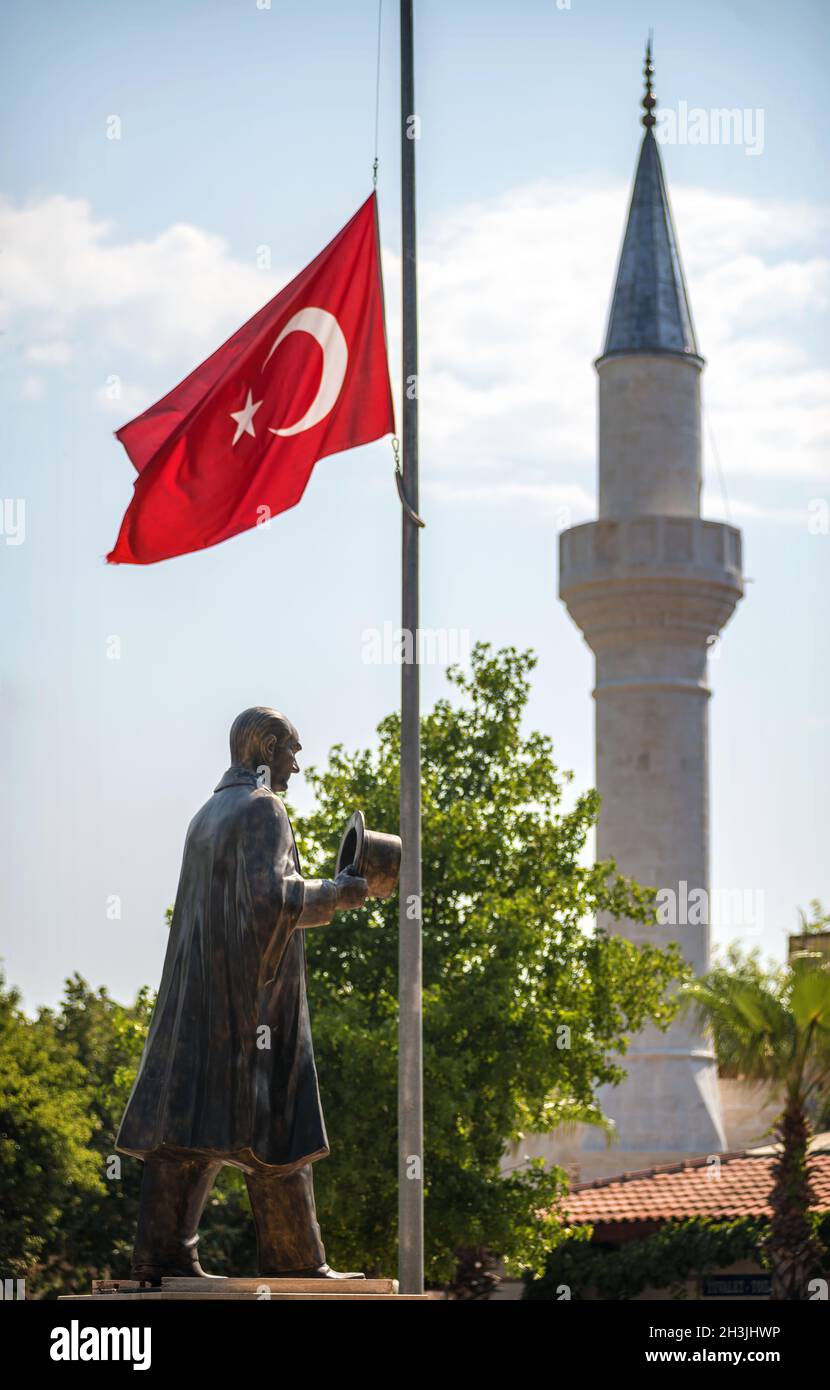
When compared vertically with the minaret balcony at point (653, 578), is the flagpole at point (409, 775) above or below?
below

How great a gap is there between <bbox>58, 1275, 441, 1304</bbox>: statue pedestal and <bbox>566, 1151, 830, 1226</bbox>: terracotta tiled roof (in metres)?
23.7

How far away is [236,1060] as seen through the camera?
29.4ft

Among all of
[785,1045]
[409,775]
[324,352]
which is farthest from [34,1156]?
[324,352]

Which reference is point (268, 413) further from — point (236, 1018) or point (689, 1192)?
point (689, 1192)

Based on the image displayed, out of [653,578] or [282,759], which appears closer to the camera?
[282,759]

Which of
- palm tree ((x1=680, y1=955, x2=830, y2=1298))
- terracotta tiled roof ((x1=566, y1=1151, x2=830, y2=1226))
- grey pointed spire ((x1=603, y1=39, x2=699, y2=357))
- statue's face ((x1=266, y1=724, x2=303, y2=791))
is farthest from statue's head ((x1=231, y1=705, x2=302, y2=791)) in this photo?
grey pointed spire ((x1=603, y1=39, x2=699, y2=357))

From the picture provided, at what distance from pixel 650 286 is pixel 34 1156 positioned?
2348 cm

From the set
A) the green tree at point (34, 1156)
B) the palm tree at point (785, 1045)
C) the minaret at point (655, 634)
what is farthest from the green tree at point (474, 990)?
the minaret at point (655, 634)

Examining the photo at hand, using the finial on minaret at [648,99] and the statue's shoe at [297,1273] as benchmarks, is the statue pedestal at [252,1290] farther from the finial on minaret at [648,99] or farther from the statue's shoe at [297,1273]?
the finial on minaret at [648,99]

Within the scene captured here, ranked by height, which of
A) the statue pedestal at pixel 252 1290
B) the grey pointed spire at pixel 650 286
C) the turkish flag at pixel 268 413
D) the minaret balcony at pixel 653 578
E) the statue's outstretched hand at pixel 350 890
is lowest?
the statue pedestal at pixel 252 1290

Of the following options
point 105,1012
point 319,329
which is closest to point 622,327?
point 105,1012

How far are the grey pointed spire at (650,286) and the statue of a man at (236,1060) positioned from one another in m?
39.1

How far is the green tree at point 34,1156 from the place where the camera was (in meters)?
36.9
